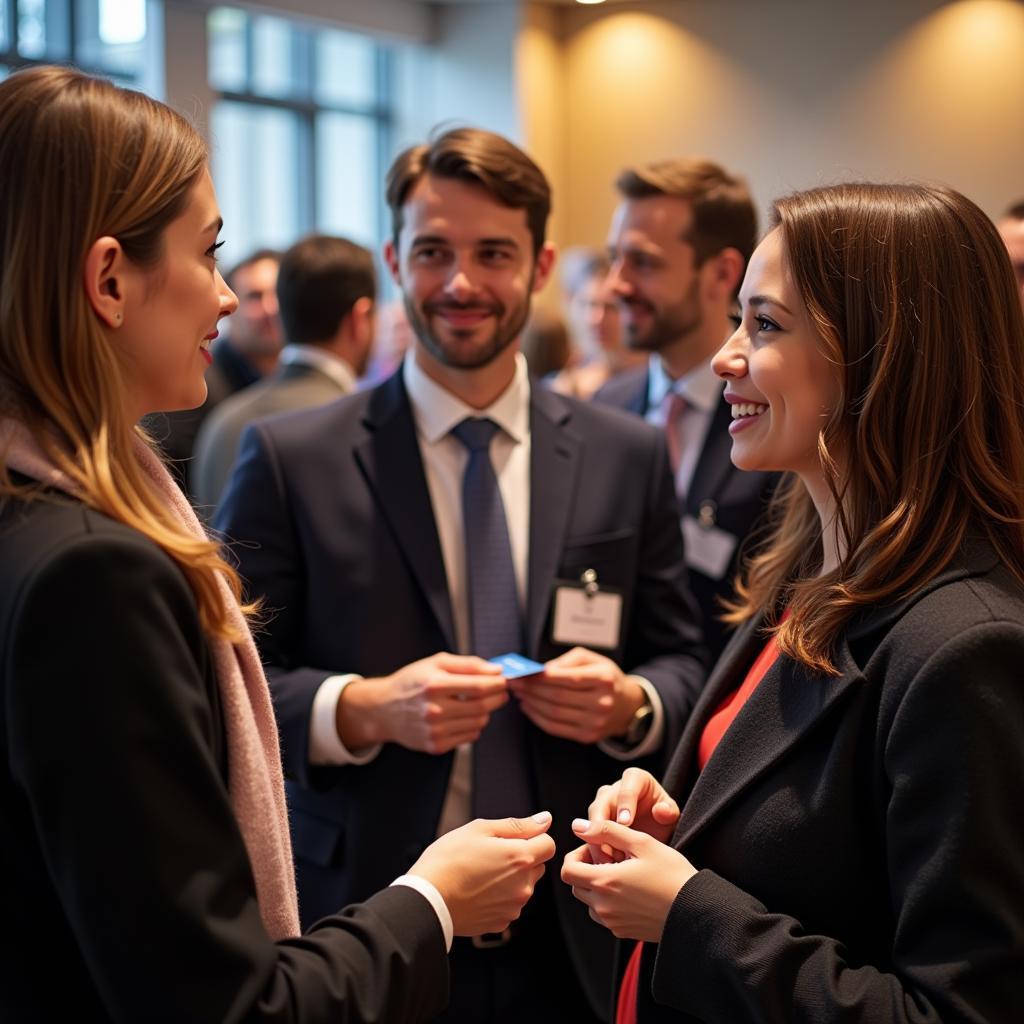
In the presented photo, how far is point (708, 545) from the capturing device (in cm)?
316

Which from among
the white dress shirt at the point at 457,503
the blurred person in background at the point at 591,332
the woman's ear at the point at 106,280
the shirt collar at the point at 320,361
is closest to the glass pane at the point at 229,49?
the blurred person in background at the point at 591,332

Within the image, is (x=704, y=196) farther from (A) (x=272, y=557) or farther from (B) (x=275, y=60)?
(B) (x=275, y=60)

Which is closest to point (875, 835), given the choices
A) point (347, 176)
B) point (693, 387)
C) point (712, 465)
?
point (712, 465)

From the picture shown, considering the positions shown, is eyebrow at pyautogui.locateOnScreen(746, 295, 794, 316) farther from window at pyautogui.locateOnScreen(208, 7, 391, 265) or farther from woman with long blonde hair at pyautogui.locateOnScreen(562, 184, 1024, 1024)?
window at pyautogui.locateOnScreen(208, 7, 391, 265)

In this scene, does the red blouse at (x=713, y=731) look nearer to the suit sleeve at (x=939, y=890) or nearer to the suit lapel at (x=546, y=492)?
the suit sleeve at (x=939, y=890)

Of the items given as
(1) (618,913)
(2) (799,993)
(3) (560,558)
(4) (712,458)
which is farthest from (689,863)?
(4) (712,458)

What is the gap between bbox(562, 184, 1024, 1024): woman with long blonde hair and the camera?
1.31m

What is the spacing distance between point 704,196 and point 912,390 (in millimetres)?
2360

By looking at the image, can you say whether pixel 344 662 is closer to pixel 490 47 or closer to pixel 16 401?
pixel 16 401

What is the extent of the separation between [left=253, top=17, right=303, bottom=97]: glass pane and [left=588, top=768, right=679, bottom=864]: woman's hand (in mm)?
8219

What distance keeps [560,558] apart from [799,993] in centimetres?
111

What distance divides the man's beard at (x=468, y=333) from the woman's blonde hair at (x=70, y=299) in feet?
4.03

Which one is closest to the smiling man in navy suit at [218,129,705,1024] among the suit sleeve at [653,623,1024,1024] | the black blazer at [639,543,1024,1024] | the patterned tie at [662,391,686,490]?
the black blazer at [639,543,1024,1024]

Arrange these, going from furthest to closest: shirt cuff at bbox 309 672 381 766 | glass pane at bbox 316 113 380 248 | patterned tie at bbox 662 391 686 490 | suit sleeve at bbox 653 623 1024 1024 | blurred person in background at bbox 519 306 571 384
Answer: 1. glass pane at bbox 316 113 380 248
2. blurred person in background at bbox 519 306 571 384
3. patterned tie at bbox 662 391 686 490
4. shirt cuff at bbox 309 672 381 766
5. suit sleeve at bbox 653 623 1024 1024
